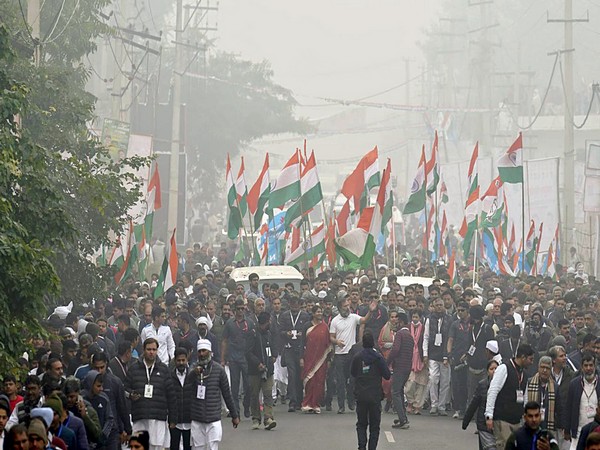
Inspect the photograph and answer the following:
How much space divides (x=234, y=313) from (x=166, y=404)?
5846 millimetres

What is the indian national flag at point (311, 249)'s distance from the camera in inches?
1155

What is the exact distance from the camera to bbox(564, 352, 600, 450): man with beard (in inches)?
571

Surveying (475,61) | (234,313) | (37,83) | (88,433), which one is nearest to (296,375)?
(234,313)

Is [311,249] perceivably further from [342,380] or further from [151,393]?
[151,393]

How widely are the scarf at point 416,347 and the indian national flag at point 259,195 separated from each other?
8.85 meters

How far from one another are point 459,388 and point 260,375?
3.03 m

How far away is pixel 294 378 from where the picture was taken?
22141 mm

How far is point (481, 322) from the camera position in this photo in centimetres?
2080

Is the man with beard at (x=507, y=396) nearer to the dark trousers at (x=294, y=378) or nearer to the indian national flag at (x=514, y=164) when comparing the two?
the dark trousers at (x=294, y=378)

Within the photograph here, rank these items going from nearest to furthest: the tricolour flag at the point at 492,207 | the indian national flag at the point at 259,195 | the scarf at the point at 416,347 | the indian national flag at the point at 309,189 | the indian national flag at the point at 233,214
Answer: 1. the scarf at the point at 416,347
2. the indian national flag at the point at 309,189
3. the indian national flag at the point at 233,214
4. the indian national flag at the point at 259,195
5. the tricolour flag at the point at 492,207

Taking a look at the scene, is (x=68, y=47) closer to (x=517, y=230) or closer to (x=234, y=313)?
(x=234, y=313)

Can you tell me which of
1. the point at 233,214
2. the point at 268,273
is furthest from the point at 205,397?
the point at 233,214

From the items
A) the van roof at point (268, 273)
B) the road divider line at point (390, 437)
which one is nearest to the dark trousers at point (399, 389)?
the road divider line at point (390, 437)

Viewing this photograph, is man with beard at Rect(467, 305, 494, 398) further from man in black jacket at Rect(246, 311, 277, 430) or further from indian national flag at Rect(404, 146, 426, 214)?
indian national flag at Rect(404, 146, 426, 214)
